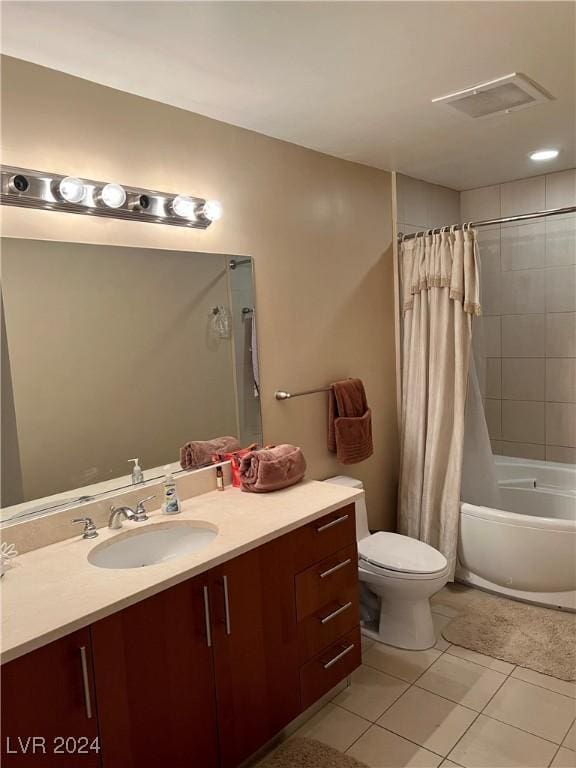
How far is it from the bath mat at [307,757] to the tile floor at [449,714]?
0.15ft

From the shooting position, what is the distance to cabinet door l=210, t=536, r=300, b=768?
184cm

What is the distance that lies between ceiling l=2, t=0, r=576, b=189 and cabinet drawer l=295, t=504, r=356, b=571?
1.62 m

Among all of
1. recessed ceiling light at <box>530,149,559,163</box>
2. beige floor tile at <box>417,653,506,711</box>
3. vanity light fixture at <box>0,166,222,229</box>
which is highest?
recessed ceiling light at <box>530,149,559,163</box>

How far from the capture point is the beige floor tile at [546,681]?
238 cm

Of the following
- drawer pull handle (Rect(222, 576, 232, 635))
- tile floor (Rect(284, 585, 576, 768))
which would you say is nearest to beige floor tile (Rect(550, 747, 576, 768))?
tile floor (Rect(284, 585, 576, 768))

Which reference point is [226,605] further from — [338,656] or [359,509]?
[359,509]

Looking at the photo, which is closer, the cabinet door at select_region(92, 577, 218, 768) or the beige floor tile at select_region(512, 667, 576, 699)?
the cabinet door at select_region(92, 577, 218, 768)

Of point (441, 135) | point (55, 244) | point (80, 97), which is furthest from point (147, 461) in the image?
point (441, 135)

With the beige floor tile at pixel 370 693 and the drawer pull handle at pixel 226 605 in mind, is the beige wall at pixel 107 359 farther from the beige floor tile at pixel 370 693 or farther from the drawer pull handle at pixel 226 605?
the beige floor tile at pixel 370 693

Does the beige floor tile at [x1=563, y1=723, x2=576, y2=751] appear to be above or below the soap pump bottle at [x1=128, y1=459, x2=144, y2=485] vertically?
below

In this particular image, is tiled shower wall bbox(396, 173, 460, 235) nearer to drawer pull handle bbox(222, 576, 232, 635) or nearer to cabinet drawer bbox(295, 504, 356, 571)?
cabinet drawer bbox(295, 504, 356, 571)

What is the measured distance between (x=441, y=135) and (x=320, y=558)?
206cm

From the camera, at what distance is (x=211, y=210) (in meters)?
2.41

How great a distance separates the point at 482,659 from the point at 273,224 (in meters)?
2.21
